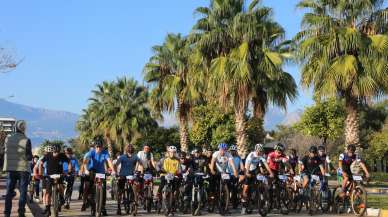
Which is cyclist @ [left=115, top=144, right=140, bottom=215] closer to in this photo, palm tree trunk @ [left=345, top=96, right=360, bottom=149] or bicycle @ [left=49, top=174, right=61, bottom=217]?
bicycle @ [left=49, top=174, right=61, bottom=217]

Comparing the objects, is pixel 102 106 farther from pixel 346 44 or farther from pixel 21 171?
pixel 21 171

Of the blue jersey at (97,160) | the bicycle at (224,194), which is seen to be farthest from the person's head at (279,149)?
the blue jersey at (97,160)

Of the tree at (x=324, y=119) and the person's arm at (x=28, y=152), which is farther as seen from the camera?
the tree at (x=324, y=119)

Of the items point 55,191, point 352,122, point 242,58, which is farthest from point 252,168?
point 242,58

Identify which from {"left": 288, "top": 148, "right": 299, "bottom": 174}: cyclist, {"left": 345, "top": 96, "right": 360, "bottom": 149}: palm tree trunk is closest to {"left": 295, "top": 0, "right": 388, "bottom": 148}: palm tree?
{"left": 345, "top": 96, "right": 360, "bottom": 149}: palm tree trunk

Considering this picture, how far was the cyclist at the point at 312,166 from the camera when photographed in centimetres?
1633

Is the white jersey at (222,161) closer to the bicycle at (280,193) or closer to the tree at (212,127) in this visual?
the bicycle at (280,193)

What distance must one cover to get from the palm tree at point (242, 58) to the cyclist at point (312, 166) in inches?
429

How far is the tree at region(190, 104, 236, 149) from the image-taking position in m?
48.2

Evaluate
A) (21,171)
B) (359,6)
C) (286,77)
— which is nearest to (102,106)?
(286,77)

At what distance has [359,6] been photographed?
25688 millimetres

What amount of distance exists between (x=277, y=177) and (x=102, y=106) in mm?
37496

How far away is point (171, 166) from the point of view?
51.6 ft

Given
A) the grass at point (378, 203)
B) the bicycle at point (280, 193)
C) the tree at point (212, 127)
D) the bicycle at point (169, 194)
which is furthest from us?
the tree at point (212, 127)
